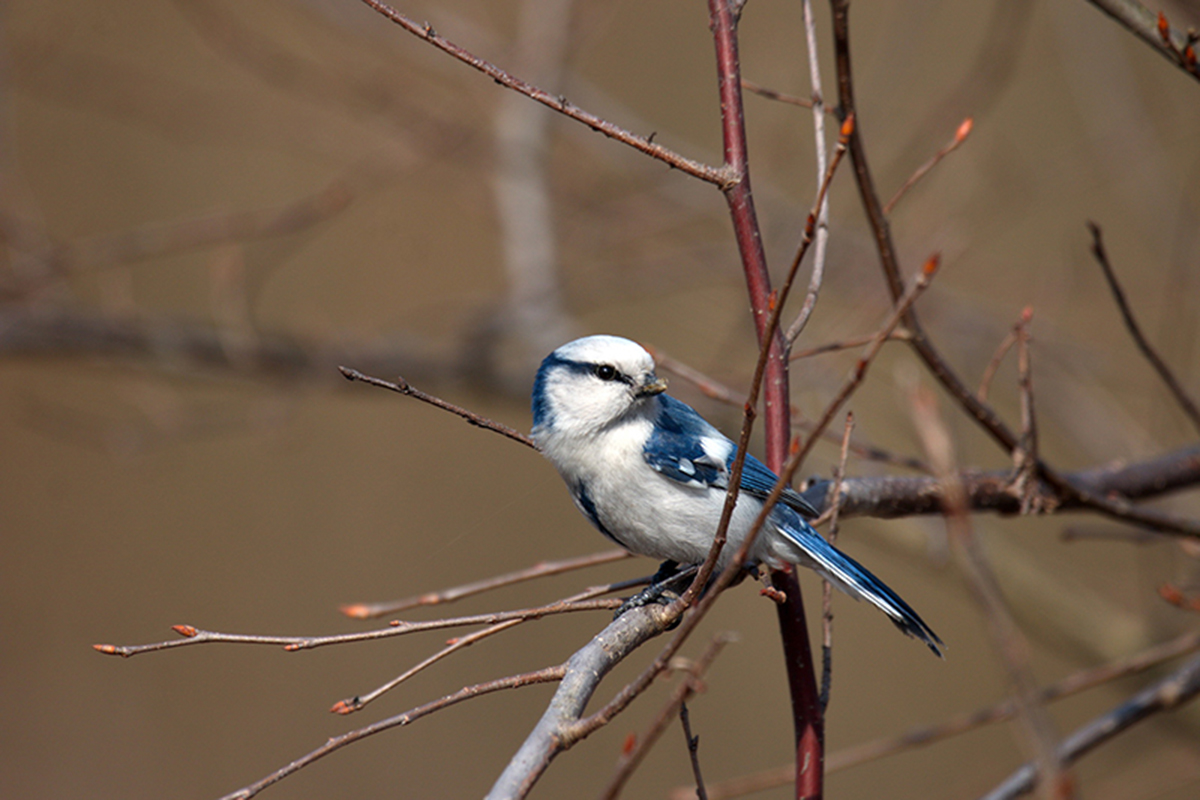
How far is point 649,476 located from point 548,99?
60cm

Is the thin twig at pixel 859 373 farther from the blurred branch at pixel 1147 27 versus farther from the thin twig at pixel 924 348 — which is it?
the blurred branch at pixel 1147 27

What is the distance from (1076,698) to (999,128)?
2292 millimetres

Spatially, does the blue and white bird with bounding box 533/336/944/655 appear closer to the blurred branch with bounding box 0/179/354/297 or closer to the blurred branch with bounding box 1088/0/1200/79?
the blurred branch with bounding box 1088/0/1200/79

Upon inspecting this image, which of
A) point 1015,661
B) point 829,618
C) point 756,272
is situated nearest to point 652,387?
point 756,272

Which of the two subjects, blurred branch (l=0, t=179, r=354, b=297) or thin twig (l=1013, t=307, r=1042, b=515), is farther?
blurred branch (l=0, t=179, r=354, b=297)

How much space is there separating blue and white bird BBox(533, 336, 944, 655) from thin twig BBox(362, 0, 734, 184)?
0.42 m

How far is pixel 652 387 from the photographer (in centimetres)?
137

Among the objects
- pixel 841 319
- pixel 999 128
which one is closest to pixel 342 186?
pixel 841 319

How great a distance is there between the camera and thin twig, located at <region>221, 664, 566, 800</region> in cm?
73

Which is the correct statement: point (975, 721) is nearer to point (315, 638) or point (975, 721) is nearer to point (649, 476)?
point (649, 476)

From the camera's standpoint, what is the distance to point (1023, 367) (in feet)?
3.79

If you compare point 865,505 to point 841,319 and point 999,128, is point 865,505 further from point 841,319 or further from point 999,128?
point 999,128

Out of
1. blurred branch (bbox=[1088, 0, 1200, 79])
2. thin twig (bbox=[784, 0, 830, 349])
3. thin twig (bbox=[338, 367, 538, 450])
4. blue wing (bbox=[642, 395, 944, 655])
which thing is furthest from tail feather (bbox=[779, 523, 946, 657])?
blurred branch (bbox=[1088, 0, 1200, 79])

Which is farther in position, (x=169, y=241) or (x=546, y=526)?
(x=546, y=526)
